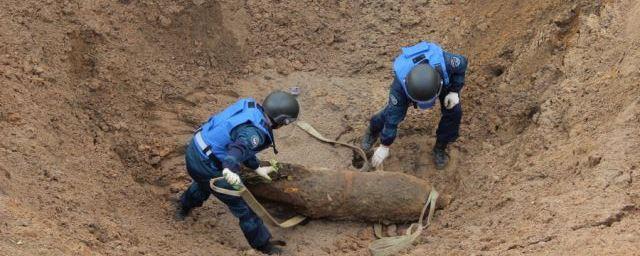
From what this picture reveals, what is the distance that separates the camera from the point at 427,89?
530cm

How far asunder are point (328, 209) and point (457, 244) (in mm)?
1288

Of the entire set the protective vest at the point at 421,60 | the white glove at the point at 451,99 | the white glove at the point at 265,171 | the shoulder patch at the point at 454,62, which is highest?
the shoulder patch at the point at 454,62

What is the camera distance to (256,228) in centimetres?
528

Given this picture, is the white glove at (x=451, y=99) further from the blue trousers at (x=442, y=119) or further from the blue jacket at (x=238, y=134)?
the blue jacket at (x=238, y=134)

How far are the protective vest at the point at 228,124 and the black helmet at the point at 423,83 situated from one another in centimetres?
130

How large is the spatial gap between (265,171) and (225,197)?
43cm

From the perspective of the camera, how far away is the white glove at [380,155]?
5.98 meters

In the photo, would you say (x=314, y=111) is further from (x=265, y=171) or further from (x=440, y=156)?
(x=265, y=171)

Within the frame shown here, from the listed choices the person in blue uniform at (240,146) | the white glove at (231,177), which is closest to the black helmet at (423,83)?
the person in blue uniform at (240,146)

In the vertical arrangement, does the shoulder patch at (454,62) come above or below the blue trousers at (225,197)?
above

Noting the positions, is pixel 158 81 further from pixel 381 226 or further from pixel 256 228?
pixel 381 226

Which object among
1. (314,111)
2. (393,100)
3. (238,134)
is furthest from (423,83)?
(314,111)

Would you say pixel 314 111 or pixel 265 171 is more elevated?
pixel 314 111

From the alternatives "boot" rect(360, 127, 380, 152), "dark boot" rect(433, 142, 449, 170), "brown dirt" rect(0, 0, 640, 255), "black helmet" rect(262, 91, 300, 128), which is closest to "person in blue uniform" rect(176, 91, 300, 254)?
"black helmet" rect(262, 91, 300, 128)
